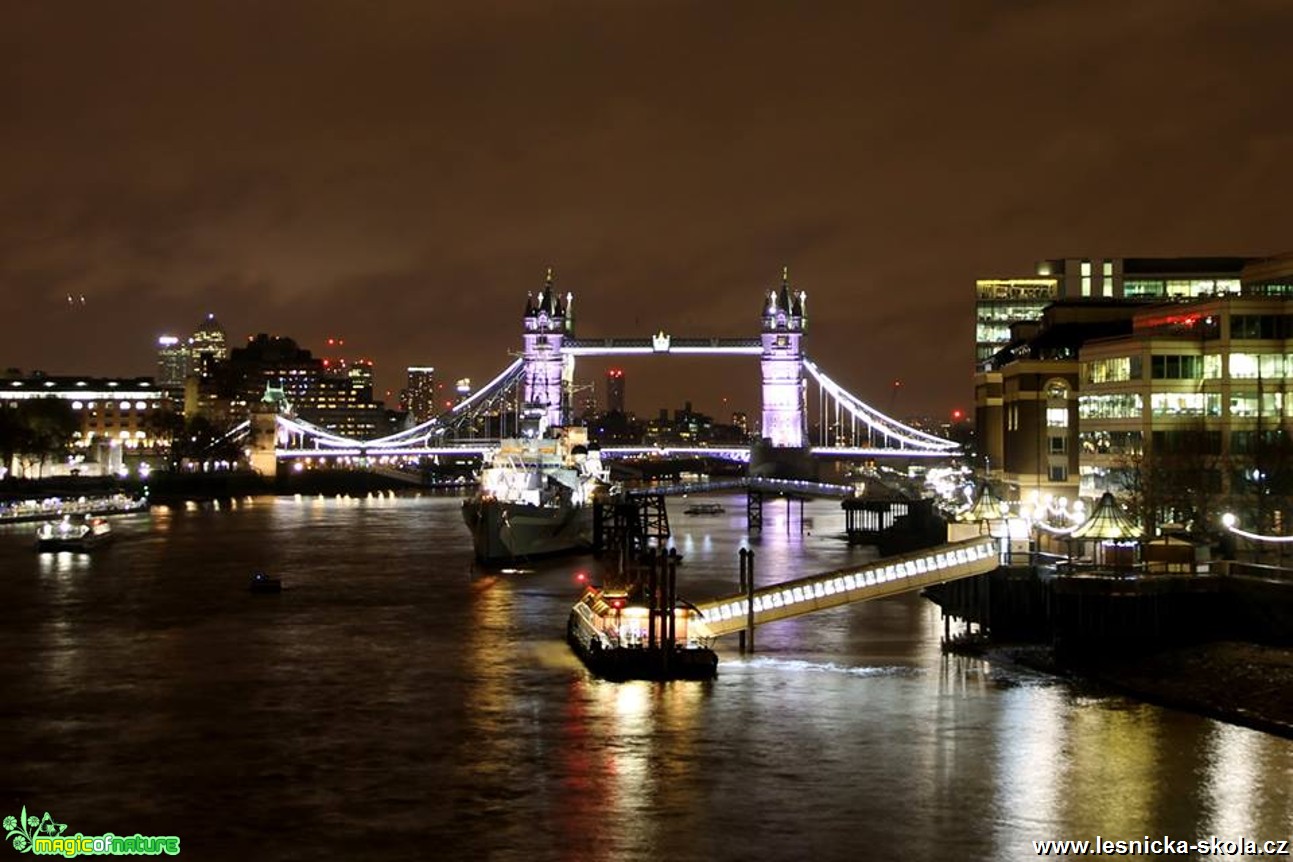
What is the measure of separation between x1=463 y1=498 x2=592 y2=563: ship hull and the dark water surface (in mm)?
20491

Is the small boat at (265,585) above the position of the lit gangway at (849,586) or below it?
below

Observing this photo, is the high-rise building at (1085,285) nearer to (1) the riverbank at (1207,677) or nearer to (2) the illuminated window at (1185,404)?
(2) the illuminated window at (1185,404)

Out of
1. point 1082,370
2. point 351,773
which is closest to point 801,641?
Answer: point 351,773

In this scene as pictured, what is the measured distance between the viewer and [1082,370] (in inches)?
2778

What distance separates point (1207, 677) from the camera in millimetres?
33938

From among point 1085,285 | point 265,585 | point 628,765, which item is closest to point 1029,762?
point 628,765

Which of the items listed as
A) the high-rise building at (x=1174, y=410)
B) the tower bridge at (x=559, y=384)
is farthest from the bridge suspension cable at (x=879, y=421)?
the high-rise building at (x=1174, y=410)

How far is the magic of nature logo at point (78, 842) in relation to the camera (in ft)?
79.0

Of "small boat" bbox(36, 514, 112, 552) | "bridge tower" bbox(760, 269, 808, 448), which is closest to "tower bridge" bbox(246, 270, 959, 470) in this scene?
"bridge tower" bbox(760, 269, 808, 448)

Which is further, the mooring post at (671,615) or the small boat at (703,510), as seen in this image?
the small boat at (703,510)

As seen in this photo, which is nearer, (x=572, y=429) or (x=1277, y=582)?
(x=1277, y=582)

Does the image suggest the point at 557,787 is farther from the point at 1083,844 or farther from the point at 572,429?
the point at 572,429

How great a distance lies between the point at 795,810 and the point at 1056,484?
50.3 meters

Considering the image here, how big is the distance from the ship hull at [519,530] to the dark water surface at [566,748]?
2049 cm
